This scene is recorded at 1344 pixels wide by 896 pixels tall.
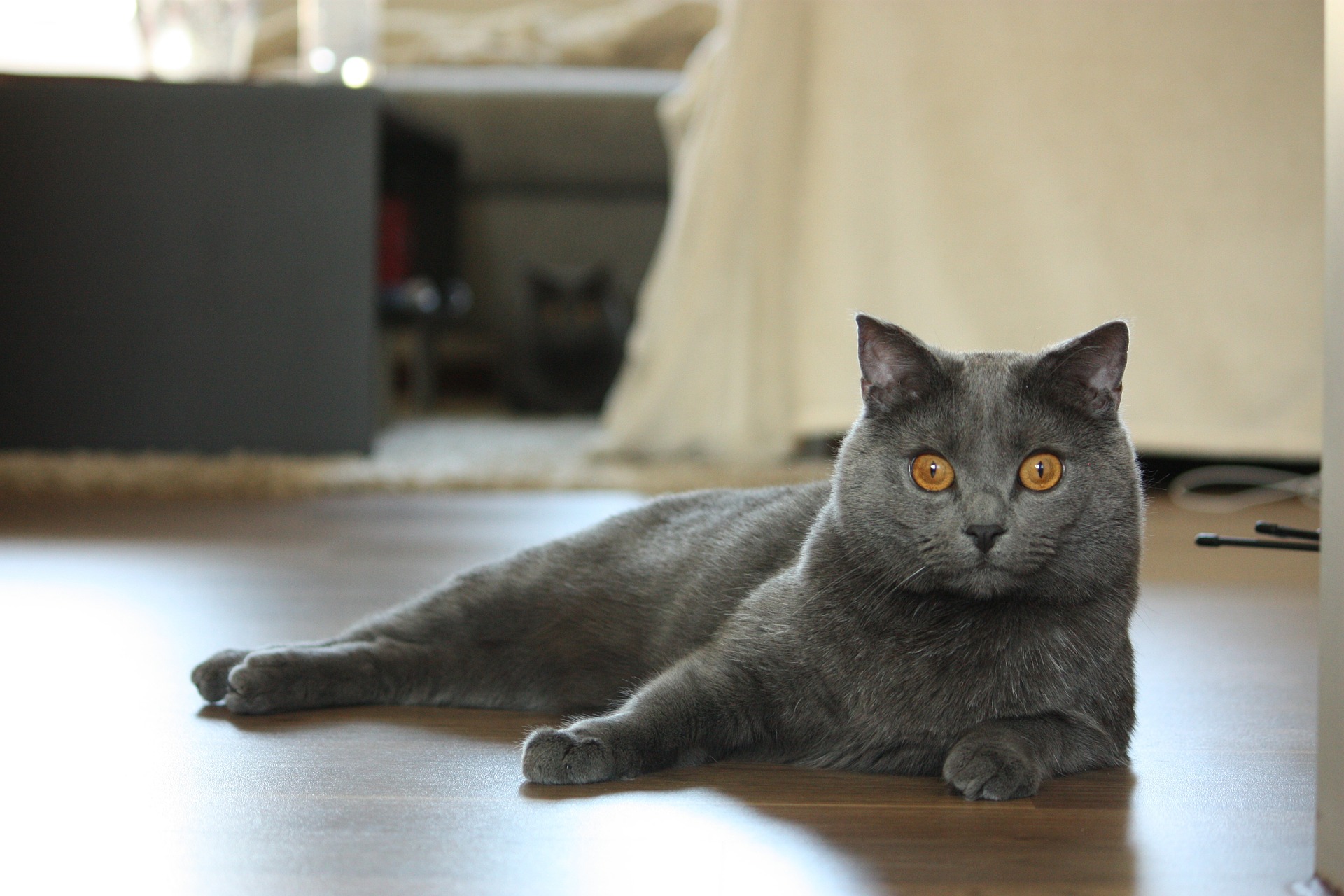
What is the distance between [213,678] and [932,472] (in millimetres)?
618

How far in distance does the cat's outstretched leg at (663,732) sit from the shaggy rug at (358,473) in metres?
1.29

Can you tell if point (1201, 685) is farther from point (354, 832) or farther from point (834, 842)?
point (354, 832)

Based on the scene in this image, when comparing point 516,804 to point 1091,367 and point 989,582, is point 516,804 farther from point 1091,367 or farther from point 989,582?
point 1091,367

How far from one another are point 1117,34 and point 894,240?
542 mm

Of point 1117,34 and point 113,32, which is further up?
point 113,32

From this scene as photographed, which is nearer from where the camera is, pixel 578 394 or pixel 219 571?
pixel 219 571

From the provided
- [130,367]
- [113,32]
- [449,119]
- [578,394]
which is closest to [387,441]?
[130,367]

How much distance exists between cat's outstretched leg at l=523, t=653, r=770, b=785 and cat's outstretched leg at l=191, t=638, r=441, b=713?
0.74 feet

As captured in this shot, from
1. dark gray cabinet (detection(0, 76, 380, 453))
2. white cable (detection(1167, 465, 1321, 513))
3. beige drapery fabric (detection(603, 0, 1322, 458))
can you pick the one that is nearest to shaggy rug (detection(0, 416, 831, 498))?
dark gray cabinet (detection(0, 76, 380, 453))

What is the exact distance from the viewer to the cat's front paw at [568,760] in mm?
898

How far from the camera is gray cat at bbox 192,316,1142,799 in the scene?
0.88 m

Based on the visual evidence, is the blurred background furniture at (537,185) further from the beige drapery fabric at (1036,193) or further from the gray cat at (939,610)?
the gray cat at (939,610)

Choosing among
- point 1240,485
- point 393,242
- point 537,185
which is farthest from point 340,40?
point 1240,485

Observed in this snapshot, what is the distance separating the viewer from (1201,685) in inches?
50.2
